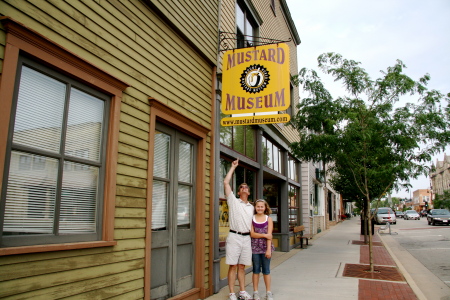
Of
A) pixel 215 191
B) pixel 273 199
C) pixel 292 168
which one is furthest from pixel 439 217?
pixel 215 191

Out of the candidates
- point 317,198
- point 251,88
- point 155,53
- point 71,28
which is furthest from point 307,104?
point 317,198

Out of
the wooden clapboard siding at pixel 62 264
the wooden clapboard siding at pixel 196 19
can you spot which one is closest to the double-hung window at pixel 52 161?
the wooden clapboard siding at pixel 62 264

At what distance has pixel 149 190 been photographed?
16.1 ft

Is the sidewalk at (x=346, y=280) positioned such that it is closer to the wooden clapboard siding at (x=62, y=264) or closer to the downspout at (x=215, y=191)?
the downspout at (x=215, y=191)

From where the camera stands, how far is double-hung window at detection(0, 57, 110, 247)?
3184 mm

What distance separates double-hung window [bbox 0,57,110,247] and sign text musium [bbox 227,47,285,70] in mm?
3131

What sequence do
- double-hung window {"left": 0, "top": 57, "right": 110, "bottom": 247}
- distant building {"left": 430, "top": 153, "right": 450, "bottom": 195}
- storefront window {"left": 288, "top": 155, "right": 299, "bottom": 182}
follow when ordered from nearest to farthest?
1. double-hung window {"left": 0, "top": 57, "right": 110, "bottom": 247}
2. storefront window {"left": 288, "top": 155, "right": 299, "bottom": 182}
3. distant building {"left": 430, "top": 153, "right": 450, "bottom": 195}

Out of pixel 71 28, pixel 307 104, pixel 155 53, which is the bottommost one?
pixel 71 28

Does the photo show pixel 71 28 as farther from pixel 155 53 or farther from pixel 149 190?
pixel 149 190

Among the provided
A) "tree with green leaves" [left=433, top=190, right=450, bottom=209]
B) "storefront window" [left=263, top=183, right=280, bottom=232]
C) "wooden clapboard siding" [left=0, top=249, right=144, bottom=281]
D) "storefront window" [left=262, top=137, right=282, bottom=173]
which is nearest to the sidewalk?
"storefront window" [left=263, top=183, right=280, bottom=232]

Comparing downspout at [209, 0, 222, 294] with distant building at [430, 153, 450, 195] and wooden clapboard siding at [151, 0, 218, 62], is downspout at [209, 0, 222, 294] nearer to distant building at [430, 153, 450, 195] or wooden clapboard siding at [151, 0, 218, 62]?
wooden clapboard siding at [151, 0, 218, 62]

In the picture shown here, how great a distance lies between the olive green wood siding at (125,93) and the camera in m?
3.27

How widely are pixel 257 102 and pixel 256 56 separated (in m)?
0.90

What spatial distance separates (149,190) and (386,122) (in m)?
6.66
